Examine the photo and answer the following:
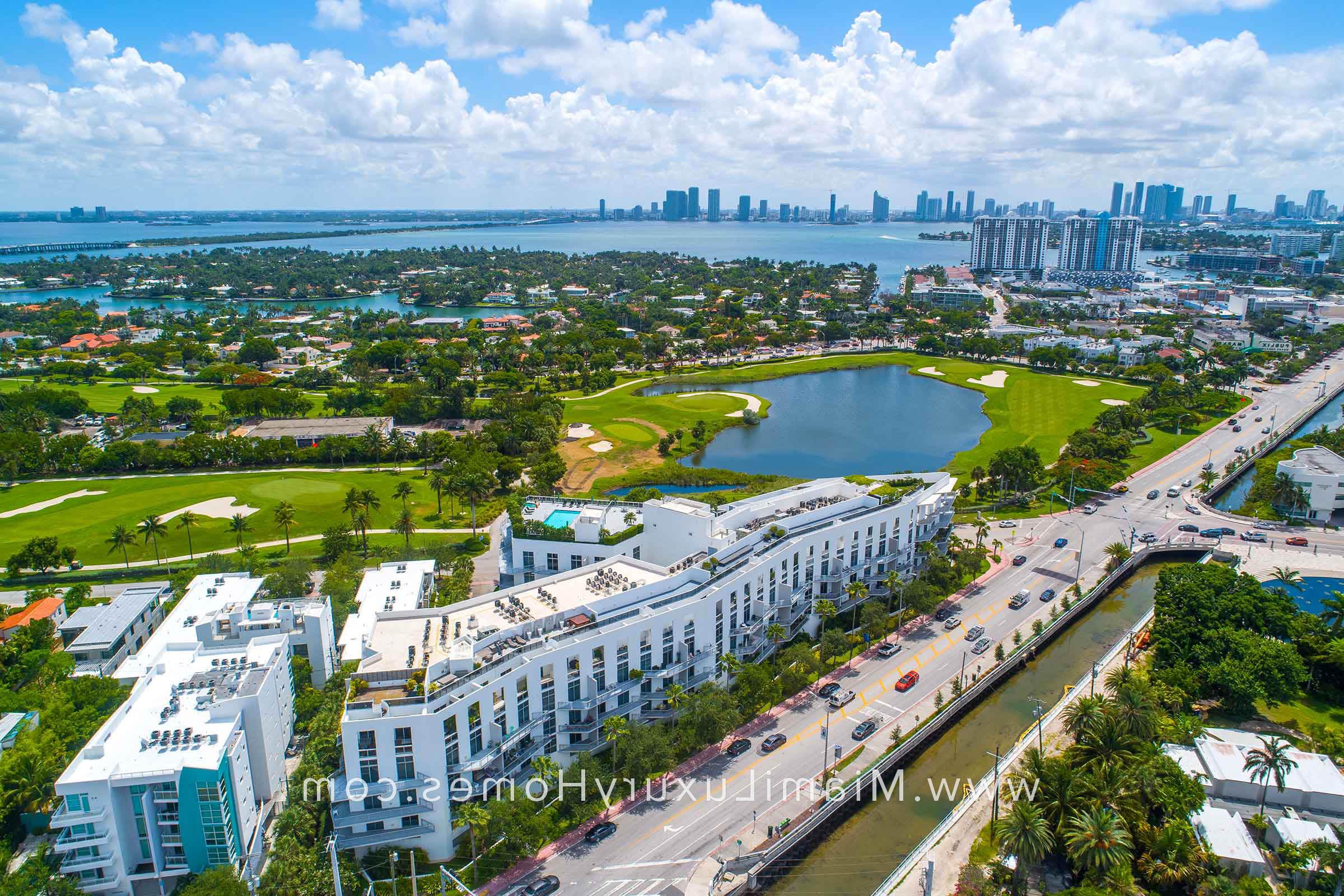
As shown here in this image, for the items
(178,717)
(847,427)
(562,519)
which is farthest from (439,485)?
(847,427)

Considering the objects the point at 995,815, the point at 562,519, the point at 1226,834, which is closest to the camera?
the point at 1226,834

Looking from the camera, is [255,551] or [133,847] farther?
[255,551]

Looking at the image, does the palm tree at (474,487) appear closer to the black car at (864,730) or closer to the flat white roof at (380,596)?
the flat white roof at (380,596)

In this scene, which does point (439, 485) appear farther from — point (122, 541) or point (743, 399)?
point (743, 399)

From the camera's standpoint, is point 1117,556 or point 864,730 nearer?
point 864,730

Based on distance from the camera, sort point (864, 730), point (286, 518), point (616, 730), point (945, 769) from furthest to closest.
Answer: point (286, 518)
point (864, 730)
point (945, 769)
point (616, 730)

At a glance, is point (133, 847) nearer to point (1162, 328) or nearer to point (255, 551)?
point (255, 551)

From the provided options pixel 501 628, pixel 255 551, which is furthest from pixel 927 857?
pixel 255 551
